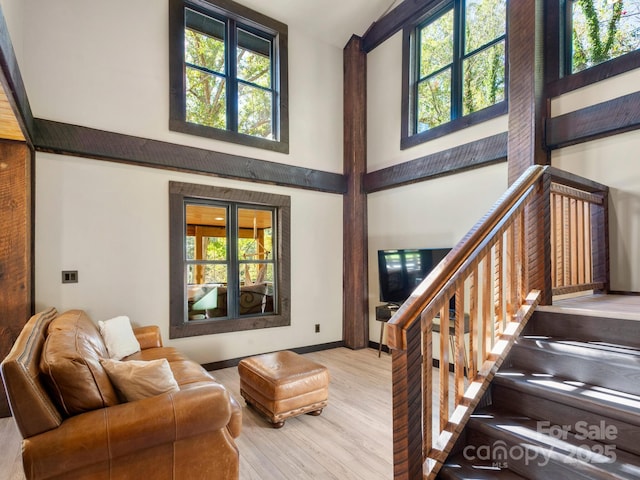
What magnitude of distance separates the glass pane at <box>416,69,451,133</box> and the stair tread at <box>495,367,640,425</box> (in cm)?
333

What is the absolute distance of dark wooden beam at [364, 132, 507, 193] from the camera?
359 cm

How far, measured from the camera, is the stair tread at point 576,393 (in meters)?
1.42

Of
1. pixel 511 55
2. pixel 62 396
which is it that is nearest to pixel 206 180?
pixel 62 396

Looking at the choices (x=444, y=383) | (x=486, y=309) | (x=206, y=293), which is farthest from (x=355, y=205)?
(x=444, y=383)

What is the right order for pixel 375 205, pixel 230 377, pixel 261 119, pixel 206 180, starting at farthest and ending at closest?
pixel 375 205 < pixel 261 119 < pixel 206 180 < pixel 230 377

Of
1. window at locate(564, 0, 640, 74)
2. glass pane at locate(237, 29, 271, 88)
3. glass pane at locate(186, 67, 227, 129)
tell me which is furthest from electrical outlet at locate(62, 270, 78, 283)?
window at locate(564, 0, 640, 74)

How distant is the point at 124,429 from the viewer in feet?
5.24

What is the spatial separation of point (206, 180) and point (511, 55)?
349cm

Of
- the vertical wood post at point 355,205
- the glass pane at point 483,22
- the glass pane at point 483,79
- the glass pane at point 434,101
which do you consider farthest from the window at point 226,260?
the glass pane at point 483,22

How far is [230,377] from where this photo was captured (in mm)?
3838

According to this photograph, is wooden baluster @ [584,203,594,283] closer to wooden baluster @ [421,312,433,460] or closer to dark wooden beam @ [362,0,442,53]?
wooden baluster @ [421,312,433,460]

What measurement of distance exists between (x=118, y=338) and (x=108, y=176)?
1665 mm

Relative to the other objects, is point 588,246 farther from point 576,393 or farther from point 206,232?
point 206,232

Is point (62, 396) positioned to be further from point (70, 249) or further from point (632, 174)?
point (632, 174)
